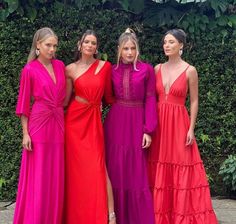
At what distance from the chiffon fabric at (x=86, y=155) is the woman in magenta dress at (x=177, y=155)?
590mm

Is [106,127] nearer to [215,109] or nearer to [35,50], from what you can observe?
[35,50]

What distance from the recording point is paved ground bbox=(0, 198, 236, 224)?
6.07 metres

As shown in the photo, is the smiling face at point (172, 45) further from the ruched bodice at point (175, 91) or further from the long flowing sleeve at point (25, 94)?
the long flowing sleeve at point (25, 94)

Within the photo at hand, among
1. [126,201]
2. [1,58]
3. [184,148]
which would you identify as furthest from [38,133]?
[1,58]

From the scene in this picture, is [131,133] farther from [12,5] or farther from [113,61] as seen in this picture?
[12,5]

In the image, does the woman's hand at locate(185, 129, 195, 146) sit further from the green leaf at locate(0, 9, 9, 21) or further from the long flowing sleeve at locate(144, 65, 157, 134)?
the green leaf at locate(0, 9, 9, 21)

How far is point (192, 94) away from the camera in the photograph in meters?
5.25

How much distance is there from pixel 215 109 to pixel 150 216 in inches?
95.5

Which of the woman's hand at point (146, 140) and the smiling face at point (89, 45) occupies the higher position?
the smiling face at point (89, 45)

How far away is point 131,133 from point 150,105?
33 cm

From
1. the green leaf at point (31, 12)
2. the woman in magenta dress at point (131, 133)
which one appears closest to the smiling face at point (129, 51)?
the woman in magenta dress at point (131, 133)

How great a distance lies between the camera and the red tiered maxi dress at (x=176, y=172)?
523cm

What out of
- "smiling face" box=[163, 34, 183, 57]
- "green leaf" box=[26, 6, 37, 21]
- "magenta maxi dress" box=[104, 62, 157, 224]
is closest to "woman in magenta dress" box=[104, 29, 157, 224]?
"magenta maxi dress" box=[104, 62, 157, 224]

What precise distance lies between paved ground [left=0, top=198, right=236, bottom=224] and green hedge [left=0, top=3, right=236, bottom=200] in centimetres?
23
